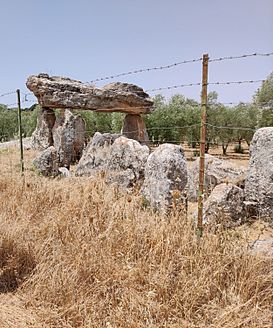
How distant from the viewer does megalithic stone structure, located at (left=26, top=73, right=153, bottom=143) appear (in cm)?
1218

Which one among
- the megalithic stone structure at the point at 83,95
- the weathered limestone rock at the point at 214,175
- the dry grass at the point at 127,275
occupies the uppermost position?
the megalithic stone structure at the point at 83,95

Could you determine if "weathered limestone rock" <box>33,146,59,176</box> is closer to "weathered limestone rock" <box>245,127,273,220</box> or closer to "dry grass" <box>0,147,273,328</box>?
"dry grass" <box>0,147,273,328</box>

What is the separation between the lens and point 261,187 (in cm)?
507

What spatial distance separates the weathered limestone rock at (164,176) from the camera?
473 centimetres

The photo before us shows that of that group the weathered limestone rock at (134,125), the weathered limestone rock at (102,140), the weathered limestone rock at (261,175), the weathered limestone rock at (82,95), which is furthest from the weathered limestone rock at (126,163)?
the weathered limestone rock at (134,125)

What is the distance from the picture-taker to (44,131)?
41.8 feet

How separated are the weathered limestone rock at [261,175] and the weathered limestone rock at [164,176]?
3.72ft

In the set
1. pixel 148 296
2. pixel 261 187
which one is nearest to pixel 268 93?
pixel 261 187

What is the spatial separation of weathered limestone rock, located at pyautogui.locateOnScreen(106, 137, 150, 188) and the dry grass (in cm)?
251

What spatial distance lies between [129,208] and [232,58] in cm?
198

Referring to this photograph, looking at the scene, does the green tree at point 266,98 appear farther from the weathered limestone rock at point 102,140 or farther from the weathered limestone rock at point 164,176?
the weathered limestone rock at point 164,176

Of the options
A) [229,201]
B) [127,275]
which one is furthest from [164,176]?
[127,275]

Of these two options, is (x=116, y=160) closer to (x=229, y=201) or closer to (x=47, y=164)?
(x=47, y=164)

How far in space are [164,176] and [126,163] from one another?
6.59 ft
